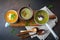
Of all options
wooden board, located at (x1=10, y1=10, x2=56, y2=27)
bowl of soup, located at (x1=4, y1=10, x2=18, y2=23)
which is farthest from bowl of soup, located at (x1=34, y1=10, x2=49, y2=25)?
bowl of soup, located at (x1=4, y1=10, x2=18, y2=23)

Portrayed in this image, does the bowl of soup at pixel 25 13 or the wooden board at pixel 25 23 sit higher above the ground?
the bowl of soup at pixel 25 13

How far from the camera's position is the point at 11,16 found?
179 cm


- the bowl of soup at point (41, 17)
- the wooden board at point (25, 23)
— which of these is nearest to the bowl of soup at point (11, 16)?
the wooden board at point (25, 23)

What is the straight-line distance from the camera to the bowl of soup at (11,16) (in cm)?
177

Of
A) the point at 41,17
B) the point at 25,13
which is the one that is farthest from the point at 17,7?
the point at 41,17

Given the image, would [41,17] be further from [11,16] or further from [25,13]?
[11,16]

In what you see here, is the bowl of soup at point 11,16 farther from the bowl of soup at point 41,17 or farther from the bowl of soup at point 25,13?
the bowl of soup at point 41,17

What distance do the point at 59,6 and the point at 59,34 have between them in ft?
0.78

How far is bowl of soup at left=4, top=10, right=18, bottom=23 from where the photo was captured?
1.77m

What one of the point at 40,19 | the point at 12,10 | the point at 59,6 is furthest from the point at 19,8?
the point at 59,6

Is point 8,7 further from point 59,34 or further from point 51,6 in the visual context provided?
point 59,34

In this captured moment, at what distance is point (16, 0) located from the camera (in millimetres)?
1849

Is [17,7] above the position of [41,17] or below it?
above

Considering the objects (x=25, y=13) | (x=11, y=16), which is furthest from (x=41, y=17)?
(x=11, y=16)
